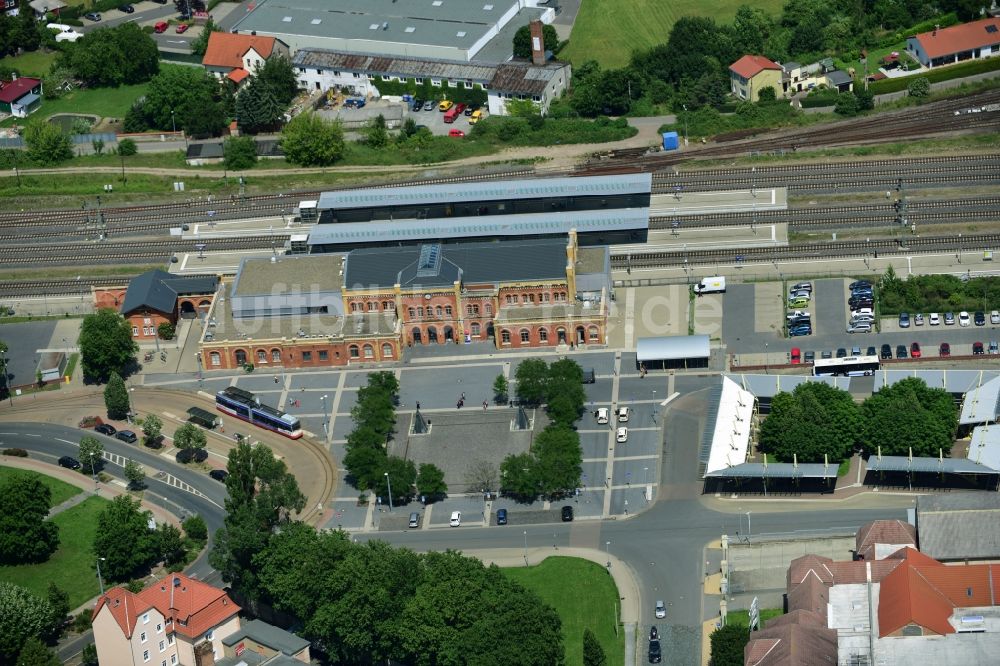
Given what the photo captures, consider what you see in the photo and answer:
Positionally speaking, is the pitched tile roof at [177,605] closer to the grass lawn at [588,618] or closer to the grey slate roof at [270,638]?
the grey slate roof at [270,638]

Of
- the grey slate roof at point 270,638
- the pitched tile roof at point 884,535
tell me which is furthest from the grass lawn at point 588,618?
the pitched tile roof at point 884,535

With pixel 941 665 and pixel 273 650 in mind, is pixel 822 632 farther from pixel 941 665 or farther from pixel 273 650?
pixel 273 650

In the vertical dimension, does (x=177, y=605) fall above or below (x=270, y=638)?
above

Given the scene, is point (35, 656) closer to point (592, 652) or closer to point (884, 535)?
point (592, 652)

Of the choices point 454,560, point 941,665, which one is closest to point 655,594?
point 454,560

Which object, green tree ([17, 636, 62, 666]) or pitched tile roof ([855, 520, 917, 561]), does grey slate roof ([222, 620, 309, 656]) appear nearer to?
green tree ([17, 636, 62, 666])

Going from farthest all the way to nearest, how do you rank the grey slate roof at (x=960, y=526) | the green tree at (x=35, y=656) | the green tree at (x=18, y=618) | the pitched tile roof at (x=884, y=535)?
the green tree at (x=18, y=618)
the pitched tile roof at (x=884, y=535)
the green tree at (x=35, y=656)
the grey slate roof at (x=960, y=526)

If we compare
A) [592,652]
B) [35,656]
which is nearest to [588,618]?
[592,652]
